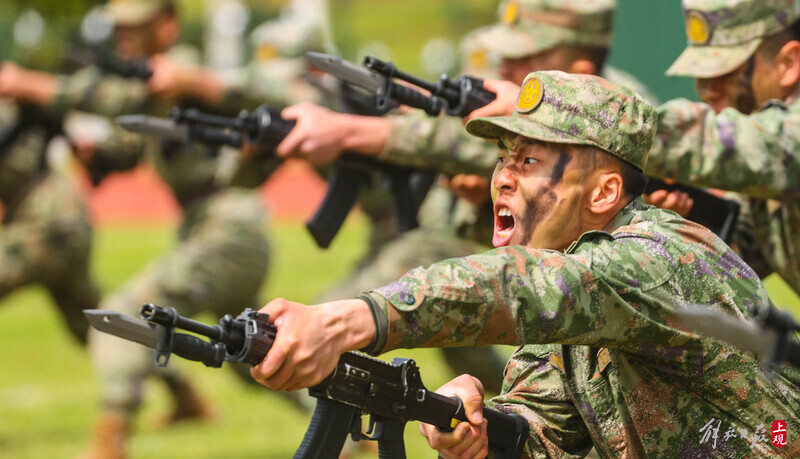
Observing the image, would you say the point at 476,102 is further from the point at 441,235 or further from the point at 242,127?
the point at 441,235

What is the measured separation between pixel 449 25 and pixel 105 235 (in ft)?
24.1

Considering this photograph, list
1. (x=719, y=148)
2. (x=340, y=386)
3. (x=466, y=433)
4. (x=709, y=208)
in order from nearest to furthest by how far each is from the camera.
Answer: (x=340, y=386), (x=466, y=433), (x=719, y=148), (x=709, y=208)

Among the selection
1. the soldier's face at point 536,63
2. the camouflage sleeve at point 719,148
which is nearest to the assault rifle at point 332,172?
the soldier's face at point 536,63

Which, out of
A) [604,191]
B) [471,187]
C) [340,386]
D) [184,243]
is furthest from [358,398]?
[184,243]

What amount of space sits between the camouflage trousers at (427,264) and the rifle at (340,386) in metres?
4.02

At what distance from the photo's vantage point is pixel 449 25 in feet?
84.3

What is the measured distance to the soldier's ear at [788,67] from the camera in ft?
19.4

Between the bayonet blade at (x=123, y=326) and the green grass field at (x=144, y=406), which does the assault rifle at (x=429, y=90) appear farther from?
the green grass field at (x=144, y=406)

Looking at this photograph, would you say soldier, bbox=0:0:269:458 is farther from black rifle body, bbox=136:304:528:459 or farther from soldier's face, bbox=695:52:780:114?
black rifle body, bbox=136:304:528:459

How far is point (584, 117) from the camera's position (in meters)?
3.85

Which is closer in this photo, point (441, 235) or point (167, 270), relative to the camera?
point (441, 235)

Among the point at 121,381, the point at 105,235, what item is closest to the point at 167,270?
the point at 121,381

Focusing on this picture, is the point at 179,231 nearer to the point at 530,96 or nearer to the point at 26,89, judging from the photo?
the point at 26,89

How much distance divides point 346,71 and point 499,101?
64 cm
